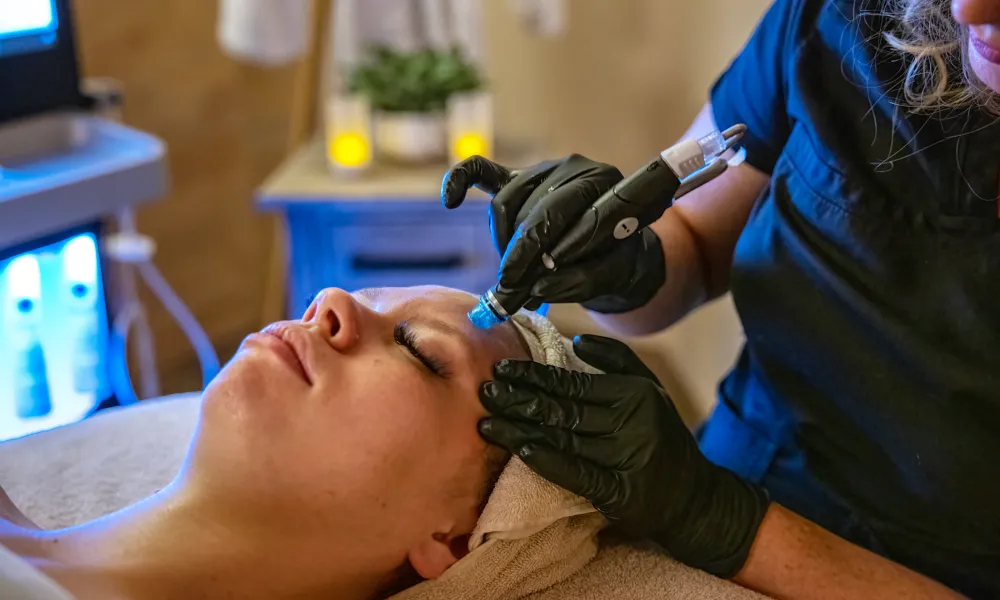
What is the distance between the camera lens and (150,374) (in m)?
2.06

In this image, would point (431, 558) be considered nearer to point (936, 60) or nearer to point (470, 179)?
point (470, 179)

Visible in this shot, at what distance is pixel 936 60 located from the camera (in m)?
0.94

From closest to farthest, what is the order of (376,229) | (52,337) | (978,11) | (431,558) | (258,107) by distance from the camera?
1. (978,11)
2. (431,558)
3. (52,337)
4. (376,229)
5. (258,107)

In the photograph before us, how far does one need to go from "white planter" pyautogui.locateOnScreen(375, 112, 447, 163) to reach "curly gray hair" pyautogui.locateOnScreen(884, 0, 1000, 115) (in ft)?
4.18

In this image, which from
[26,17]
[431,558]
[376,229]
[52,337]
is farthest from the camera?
[376,229]

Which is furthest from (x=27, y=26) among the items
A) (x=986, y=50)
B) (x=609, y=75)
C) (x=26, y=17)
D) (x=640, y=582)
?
(x=609, y=75)

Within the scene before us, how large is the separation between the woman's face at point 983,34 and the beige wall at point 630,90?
1317mm

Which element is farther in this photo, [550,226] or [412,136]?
[412,136]

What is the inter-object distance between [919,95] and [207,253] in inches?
84.4

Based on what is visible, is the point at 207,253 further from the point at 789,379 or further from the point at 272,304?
the point at 789,379

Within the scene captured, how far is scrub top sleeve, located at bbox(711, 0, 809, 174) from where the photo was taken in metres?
1.05

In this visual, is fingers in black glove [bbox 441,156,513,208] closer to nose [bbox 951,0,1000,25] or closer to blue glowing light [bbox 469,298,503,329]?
blue glowing light [bbox 469,298,503,329]

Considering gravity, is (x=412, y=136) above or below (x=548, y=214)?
below

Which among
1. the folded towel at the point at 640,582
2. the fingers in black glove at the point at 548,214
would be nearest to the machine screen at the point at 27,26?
the fingers in black glove at the point at 548,214
